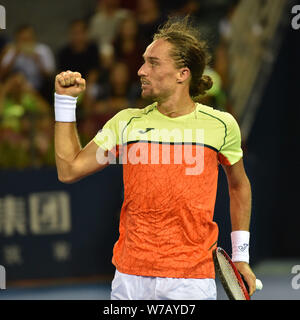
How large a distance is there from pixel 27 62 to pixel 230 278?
237 inches

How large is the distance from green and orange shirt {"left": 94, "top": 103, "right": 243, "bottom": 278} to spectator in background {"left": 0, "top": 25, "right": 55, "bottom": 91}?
18.0 ft

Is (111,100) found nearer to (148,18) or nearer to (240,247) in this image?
(148,18)

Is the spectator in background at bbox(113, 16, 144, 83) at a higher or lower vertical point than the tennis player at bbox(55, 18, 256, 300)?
Answer: higher

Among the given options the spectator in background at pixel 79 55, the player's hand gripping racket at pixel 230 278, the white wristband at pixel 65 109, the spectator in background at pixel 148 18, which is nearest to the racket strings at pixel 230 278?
the player's hand gripping racket at pixel 230 278

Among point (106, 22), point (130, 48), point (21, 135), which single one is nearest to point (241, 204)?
point (21, 135)

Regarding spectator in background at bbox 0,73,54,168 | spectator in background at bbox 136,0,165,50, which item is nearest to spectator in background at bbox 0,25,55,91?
spectator in background at bbox 0,73,54,168

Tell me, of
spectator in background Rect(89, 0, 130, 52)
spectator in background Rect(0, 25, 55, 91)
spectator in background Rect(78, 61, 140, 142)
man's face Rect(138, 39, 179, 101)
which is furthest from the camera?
spectator in background Rect(89, 0, 130, 52)

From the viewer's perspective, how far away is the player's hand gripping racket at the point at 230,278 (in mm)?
3703

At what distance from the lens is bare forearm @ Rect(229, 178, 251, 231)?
4.01 metres

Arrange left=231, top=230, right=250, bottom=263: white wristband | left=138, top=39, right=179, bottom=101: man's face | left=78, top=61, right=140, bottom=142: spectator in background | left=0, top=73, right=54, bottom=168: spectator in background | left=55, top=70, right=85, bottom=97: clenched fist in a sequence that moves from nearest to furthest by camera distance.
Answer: left=55, top=70, right=85, bottom=97: clenched fist
left=138, top=39, right=179, bottom=101: man's face
left=231, top=230, right=250, bottom=263: white wristband
left=0, top=73, right=54, bottom=168: spectator in background
left=78, top=61, right=140, bottom=142: spectator in background

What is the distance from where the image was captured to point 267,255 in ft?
30.0

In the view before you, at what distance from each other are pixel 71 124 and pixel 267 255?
585 cm

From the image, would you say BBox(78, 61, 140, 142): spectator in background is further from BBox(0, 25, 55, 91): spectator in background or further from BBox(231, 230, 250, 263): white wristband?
BBox(231, 230, 250, 263): white wristband

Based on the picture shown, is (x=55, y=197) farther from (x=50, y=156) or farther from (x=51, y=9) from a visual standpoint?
(x=51, y=9)
